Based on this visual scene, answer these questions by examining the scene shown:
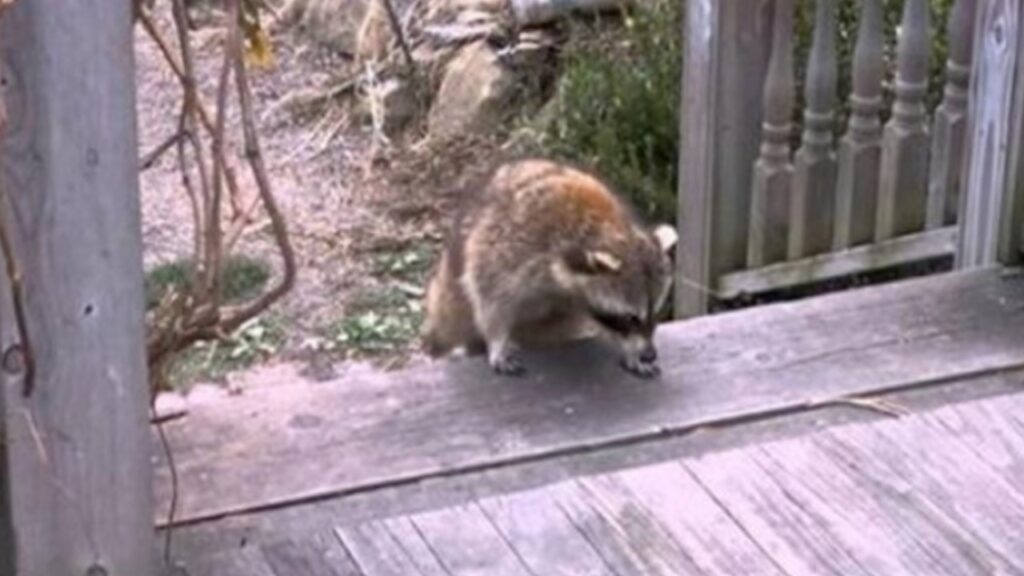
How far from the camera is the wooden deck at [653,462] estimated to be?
3127 millimetres

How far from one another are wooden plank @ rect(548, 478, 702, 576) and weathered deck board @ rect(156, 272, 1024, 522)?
0.14 meters

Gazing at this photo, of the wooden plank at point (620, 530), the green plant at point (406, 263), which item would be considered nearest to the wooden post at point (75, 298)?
the wooden plank at point (620, 530)

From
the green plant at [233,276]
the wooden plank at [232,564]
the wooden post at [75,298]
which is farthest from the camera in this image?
the green plant at [233,276]

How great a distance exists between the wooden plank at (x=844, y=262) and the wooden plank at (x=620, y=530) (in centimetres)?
148

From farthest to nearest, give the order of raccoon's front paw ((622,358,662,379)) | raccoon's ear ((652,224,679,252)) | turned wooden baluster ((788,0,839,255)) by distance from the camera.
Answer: turned wooden baluster ((788,0,839,255)), raccoon's ear ((652,224,679,252)), raccoon's front paw ((622,358,662,379))

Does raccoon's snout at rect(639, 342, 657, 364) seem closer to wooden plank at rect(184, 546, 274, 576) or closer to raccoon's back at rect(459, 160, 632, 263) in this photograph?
raccoon's back at rect(459, 160, 632, 263)

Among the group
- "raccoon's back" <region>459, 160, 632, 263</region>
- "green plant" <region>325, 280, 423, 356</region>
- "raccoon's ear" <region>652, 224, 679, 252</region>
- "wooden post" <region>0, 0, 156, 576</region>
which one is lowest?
"green plant" <region>325, 280, 423, 356</region>

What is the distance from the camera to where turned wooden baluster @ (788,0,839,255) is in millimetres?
4590

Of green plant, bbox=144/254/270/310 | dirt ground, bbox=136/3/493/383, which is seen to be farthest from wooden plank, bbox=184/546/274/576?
green plant, bbox=144/254/270/310

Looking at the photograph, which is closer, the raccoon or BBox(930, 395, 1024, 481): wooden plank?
BBox(930, 395, 1024, 481): wooden plank

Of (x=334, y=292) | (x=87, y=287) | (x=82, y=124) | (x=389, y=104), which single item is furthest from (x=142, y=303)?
(x=389, y=104)

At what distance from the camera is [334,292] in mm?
6074

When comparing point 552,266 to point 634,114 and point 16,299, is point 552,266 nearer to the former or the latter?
point 16,299

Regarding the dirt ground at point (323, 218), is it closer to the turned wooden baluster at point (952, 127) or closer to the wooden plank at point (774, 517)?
→ the turned wooden baluster at point (952, 127)
